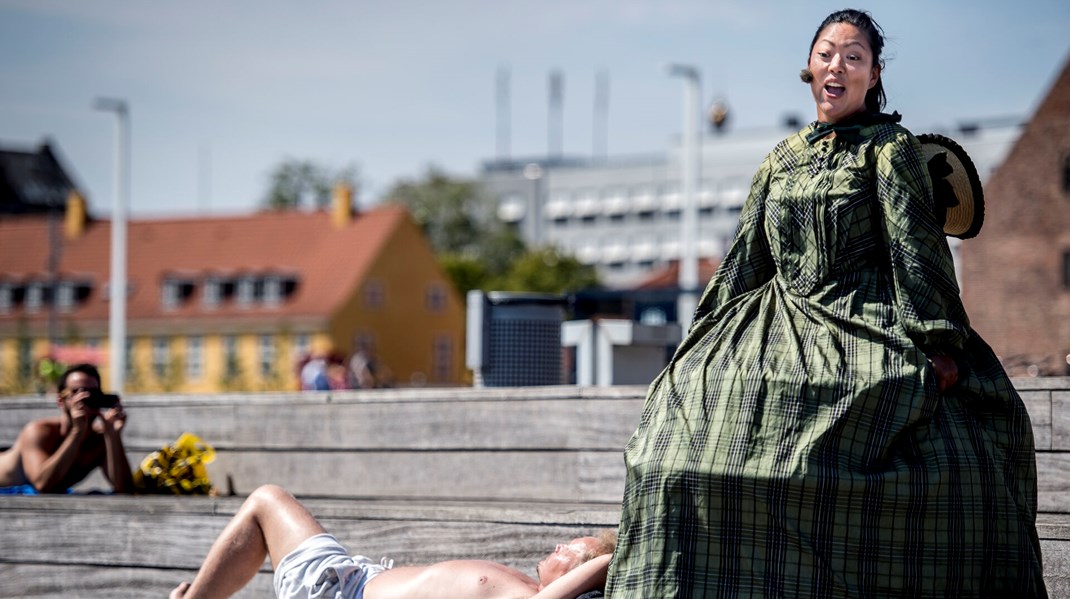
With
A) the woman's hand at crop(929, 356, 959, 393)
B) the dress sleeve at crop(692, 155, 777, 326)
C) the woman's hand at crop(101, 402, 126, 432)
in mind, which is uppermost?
the dress sleeve at crop(692, 155, 777, 326)

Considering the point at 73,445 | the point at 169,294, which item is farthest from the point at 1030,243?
the point at 73,445

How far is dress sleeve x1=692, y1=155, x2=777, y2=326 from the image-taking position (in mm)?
4629

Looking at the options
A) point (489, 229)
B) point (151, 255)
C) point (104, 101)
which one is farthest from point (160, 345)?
point (104, 101)

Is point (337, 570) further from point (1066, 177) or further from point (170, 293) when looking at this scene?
point (170, 293)

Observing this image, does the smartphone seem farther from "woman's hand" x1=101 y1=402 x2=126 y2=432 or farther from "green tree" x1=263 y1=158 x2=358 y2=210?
"green tree" x1=263 y1=158 x2=358 y2=210

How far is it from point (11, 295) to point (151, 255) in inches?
272

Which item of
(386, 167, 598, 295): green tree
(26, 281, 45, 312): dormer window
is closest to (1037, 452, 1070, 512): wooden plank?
(26, 281, 45, 312): dormer window

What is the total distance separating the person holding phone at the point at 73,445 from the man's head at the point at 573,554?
10.5 ft

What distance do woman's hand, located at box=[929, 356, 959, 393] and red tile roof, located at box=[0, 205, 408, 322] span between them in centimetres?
5837

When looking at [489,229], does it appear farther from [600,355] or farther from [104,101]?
[600,355]

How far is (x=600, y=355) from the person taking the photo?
916 cm

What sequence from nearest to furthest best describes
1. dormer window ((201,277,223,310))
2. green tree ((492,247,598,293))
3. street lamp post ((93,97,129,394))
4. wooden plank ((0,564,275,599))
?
wooden plank ((0,564,275,599)), street lamp post ((93,97,129,394)), dormer window ((201,277,223,310)), green tree ((492,247,598,293))

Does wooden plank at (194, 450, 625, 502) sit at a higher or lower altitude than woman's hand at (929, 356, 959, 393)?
lower

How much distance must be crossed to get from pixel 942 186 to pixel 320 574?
2.51 meters
